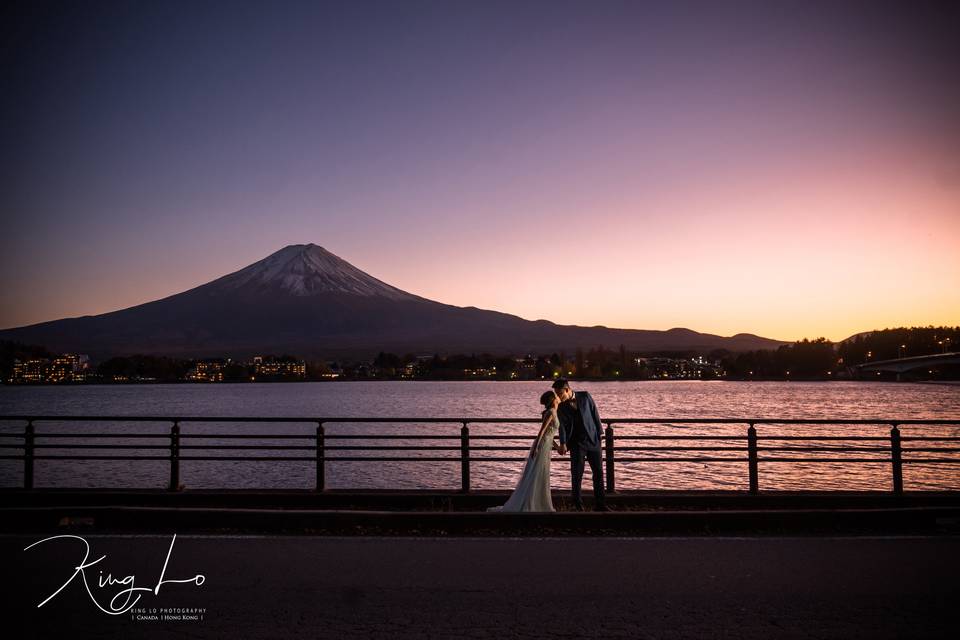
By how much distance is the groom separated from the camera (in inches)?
425

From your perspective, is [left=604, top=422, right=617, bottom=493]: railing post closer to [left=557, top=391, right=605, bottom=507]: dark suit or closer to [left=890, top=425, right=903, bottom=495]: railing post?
[left=557, top=391, right=605, bottom=507]: dark suit

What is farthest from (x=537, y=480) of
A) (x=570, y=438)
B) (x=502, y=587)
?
(x=502, y=587)

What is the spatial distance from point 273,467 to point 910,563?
97.4 ft

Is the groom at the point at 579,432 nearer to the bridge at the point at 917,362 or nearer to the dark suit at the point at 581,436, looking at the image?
the dark suit at the point at 581,436

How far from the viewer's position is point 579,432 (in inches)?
428

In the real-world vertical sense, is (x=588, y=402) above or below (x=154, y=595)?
above

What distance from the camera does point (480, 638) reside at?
220 inches

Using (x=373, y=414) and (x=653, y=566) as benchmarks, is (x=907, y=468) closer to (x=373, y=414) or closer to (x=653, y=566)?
(x=653, y=566)

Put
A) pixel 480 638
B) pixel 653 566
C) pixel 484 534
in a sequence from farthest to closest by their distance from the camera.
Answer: pixel 484 534 → pixel 653 566 → pixel 480 638

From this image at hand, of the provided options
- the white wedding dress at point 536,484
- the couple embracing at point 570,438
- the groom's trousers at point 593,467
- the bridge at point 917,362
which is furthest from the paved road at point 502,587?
the bridge at point 917,362

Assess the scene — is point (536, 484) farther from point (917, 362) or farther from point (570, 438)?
point (917, 362)

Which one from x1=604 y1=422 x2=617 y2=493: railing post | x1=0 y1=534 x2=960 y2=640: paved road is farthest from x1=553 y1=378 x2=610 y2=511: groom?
x1=0 y1=534 x2=960 y2=640: paved road

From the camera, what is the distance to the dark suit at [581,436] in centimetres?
1081

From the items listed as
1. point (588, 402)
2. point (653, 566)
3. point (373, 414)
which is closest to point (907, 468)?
point (588, 402)
